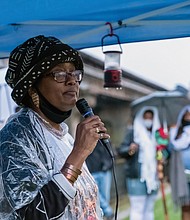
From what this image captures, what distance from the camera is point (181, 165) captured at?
7.81 m

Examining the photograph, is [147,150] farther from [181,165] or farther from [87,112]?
[87,112]

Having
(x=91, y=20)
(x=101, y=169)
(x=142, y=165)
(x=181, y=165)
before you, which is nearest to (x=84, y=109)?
(x=91, y=20)

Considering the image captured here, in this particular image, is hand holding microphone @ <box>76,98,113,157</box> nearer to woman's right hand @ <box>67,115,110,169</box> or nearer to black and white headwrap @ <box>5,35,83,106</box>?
woman's right hand @ <box>67,115,110,169</box>

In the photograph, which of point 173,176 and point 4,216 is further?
point 173,176

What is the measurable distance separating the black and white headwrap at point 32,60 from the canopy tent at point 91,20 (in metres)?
0.44

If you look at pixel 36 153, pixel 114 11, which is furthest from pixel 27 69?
pixel 114 11

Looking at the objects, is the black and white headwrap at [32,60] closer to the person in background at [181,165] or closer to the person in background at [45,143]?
the person in background at [45,143]

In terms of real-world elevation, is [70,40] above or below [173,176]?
above

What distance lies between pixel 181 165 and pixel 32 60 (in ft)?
18.9

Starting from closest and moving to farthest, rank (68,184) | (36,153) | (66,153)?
(68,184)
(36,153)
(66,153)

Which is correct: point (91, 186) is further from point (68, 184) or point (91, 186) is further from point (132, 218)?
point (132, 218)

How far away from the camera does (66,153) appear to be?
2.41 metres

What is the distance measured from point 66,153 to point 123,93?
48.8ft

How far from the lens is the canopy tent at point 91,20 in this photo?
2871 mm
